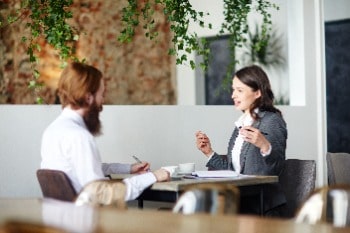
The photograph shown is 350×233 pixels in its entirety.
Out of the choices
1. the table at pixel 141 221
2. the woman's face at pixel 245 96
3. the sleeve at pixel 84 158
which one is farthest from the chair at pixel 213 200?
the woman's face at pixel 245 96

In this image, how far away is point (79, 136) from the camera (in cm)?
438

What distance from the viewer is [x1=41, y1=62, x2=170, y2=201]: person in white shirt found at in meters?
4.36

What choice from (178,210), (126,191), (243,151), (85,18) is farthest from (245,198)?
(85,18)

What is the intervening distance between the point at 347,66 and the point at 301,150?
228 cm

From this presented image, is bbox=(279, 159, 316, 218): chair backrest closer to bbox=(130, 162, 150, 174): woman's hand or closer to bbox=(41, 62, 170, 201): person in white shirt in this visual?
bbox=(130, 162, 150, 174): woman's hand

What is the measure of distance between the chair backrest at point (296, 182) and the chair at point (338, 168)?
85 cm

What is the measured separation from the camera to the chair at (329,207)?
319 cm

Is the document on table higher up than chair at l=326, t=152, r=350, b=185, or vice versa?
the document on table

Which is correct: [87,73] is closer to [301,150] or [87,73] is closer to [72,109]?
[72,109]

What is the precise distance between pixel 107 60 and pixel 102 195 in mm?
5491

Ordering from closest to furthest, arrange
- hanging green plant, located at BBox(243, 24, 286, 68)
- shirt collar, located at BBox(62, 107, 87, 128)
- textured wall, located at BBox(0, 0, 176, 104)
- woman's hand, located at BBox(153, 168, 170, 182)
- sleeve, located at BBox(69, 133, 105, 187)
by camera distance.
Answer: sleeve, located at BBox(69, 133, 105, 187) → shirt collar, located at BBox(62, 107, 87, 128) → woman's hand, located at BBox(153, 168, 170, 182) → textured wall, located at BBox(0, 0, 176, 104) → hanging green plant, located at BBox(243, 24, 286, 68)

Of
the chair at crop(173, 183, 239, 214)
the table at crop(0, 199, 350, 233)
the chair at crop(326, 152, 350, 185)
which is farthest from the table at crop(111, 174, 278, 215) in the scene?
the chair at crop(326, 152, 350, 185)

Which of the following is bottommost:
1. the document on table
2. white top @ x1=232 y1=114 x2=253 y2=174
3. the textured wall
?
the document on table

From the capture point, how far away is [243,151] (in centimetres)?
543
